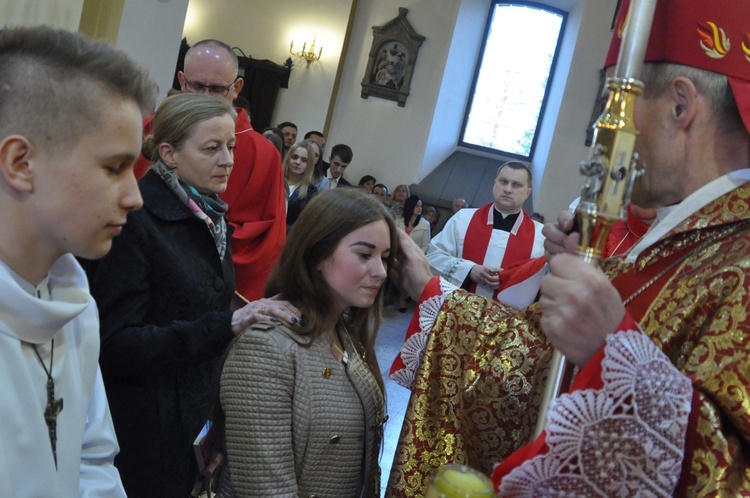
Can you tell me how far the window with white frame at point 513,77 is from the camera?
1295cm

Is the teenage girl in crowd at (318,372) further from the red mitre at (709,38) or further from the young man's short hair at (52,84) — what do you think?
the red mitre at (709,38)

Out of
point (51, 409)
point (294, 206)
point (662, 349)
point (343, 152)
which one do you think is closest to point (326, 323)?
point (51, 409)

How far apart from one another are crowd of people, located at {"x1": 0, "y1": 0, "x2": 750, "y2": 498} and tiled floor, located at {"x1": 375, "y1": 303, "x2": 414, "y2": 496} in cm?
100

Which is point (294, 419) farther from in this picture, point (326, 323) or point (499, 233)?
point (499, 233)

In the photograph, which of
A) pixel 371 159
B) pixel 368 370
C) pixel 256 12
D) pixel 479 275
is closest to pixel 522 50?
pixel 371 159

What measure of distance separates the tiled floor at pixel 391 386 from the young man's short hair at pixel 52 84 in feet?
6.25

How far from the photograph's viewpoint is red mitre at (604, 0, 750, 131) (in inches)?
54.0

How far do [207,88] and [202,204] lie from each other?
1.19m

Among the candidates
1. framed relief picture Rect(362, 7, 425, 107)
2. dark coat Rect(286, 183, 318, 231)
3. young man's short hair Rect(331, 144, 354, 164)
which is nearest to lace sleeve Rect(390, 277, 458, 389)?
dark coat Rect(286, 183, 318, 231)

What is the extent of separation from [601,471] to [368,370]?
0.99 m

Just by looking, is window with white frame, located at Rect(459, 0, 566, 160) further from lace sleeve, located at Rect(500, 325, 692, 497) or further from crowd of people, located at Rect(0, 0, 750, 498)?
lace sleeve, located at Rect(500, 325, 692, 497)

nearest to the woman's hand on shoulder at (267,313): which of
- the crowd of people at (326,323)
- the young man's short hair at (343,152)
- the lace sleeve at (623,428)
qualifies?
the crowd of people at (326,323)

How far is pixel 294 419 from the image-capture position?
1.84 metres

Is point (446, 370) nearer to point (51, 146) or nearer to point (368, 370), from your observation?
point (368, 370)
